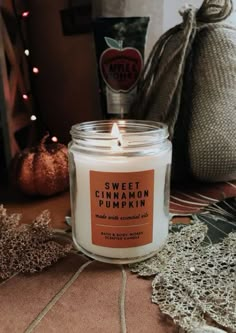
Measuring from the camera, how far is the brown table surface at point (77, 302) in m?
0.26

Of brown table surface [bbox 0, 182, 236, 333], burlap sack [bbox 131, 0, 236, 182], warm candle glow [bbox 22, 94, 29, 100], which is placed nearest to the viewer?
brown table surface [bbox 0, 182, 236, 333]

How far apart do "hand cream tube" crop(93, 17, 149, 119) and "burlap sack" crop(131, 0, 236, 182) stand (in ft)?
0.18

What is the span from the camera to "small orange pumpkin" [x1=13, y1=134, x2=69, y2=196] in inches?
19.5

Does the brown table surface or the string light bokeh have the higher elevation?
the string light bokeh

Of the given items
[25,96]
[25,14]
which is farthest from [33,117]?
[25,14]

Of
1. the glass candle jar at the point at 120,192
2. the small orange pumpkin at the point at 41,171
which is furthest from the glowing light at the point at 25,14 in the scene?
the glass candle jar at the point at 120,192

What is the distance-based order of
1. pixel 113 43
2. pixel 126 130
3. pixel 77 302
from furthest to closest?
1. pixel 113 43
2. pixel 126 130
3. pixel 77 302

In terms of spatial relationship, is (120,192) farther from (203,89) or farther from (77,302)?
(203,89)

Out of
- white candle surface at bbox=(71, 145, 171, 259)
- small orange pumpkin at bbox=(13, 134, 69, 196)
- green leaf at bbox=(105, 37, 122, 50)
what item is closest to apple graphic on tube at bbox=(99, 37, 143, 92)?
green leaf at bbox=(105, 37, 122, 50)

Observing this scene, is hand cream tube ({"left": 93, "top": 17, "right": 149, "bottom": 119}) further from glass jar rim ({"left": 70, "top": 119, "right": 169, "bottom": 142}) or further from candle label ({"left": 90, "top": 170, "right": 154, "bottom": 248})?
candle label ({"left": 90, "top": 170, "right": 154, "bottom": 248})

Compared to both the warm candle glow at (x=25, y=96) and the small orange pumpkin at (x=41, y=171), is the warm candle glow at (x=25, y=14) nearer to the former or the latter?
the warm candle glow at (x=25, y=96)

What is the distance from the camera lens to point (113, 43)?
21.7 inches

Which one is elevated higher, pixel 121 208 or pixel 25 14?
pixel 25 14

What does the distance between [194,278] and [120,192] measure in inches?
3.6
